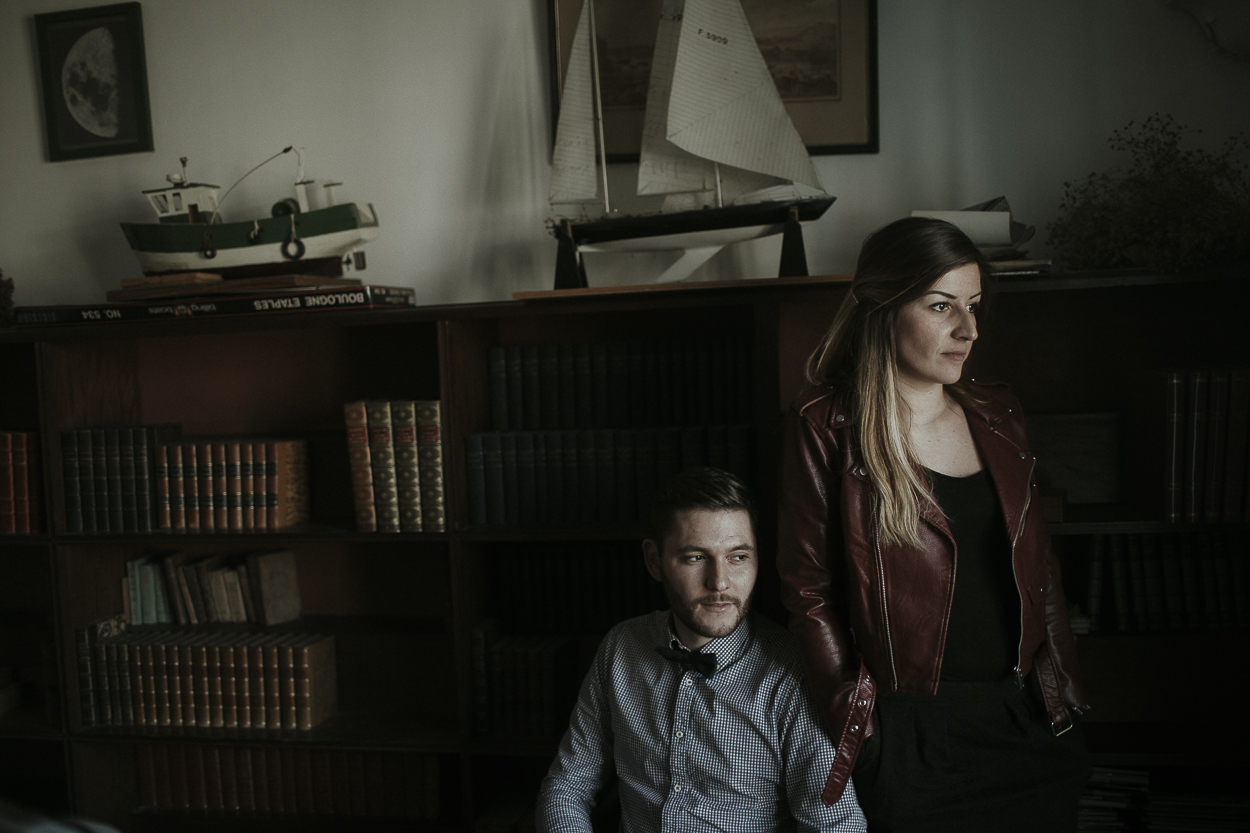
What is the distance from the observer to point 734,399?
2027mm

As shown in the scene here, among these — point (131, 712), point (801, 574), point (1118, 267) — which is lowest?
point (131, 712)

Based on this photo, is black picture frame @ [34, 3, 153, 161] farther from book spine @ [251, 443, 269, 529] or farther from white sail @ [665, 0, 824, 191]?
white sail @ [665, 0, 824, 191]

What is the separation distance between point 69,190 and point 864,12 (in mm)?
2261

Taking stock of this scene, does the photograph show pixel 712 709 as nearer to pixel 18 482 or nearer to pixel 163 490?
pixel 163 490

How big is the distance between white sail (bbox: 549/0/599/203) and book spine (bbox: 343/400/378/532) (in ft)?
2.37

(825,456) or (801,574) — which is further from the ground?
(825,456)

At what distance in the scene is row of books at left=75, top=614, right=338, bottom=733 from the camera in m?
2.24

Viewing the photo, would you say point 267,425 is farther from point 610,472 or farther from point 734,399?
point 734,399

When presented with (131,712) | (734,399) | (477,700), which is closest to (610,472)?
(734,399)

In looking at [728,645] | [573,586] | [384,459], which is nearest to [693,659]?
[728,645]

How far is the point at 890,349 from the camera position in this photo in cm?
150

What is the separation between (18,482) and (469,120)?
1.50 m

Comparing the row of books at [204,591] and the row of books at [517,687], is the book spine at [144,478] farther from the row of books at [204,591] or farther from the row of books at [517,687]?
the row of books at [517,687]

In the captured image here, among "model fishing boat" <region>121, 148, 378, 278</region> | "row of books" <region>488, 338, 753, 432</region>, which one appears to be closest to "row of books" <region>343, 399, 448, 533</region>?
"row of books" <region>488, 338, 753, 432</region>
